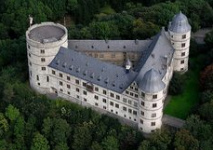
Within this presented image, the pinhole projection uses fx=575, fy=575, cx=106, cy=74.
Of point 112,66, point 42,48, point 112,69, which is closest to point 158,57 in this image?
point 112,66

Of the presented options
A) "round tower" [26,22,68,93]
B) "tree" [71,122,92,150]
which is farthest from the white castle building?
"tree" [71,122,92,150]

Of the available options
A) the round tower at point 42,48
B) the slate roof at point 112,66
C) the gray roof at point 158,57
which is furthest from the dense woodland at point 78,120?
the slate roof at point 112,66

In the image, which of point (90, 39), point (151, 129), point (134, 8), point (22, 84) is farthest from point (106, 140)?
point (134, 8)

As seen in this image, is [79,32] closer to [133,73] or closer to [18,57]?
[18,57]

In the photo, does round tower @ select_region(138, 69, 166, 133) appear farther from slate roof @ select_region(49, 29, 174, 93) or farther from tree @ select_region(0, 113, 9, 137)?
tree @ select_region(0, 113, 9, 137)

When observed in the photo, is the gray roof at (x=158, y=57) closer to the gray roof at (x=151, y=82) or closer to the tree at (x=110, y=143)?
the gray roof at (x=151, y=82)
